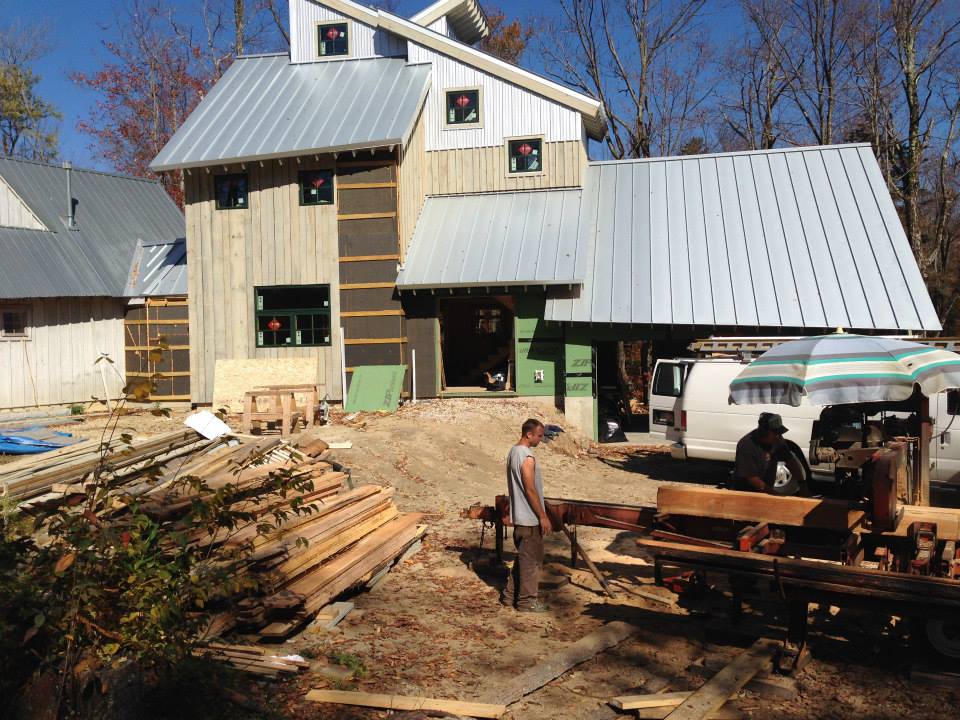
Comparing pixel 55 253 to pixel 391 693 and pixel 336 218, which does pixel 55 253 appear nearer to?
pixel 336 218

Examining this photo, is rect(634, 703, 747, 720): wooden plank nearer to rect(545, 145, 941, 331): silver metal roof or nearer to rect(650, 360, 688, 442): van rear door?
rect(650, 360, 688, 442): van rear door

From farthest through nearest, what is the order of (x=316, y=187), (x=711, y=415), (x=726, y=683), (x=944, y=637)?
(x=316, y=187), (x=711, y=415), (x=944, y=637), (x=726, y=683)

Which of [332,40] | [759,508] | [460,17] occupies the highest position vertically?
[460,17]

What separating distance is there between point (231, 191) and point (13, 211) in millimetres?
6296

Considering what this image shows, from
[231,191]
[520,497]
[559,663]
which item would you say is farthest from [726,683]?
[231,191]

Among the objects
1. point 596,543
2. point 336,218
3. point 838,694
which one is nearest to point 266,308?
point 336,218

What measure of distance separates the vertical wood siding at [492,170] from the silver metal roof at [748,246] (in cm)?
90

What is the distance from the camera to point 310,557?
837 centimetres

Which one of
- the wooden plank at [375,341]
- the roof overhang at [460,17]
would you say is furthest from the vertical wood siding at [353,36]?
the wooden plank at [375,341]

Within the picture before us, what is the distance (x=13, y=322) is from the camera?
21.0m

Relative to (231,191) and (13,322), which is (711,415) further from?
(13,322)

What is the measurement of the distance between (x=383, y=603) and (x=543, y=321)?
12.1m

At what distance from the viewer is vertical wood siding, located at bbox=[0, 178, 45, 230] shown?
22.4 m

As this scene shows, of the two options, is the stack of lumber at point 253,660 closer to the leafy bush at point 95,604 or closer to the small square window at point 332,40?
the leafy bush at point 95,604
